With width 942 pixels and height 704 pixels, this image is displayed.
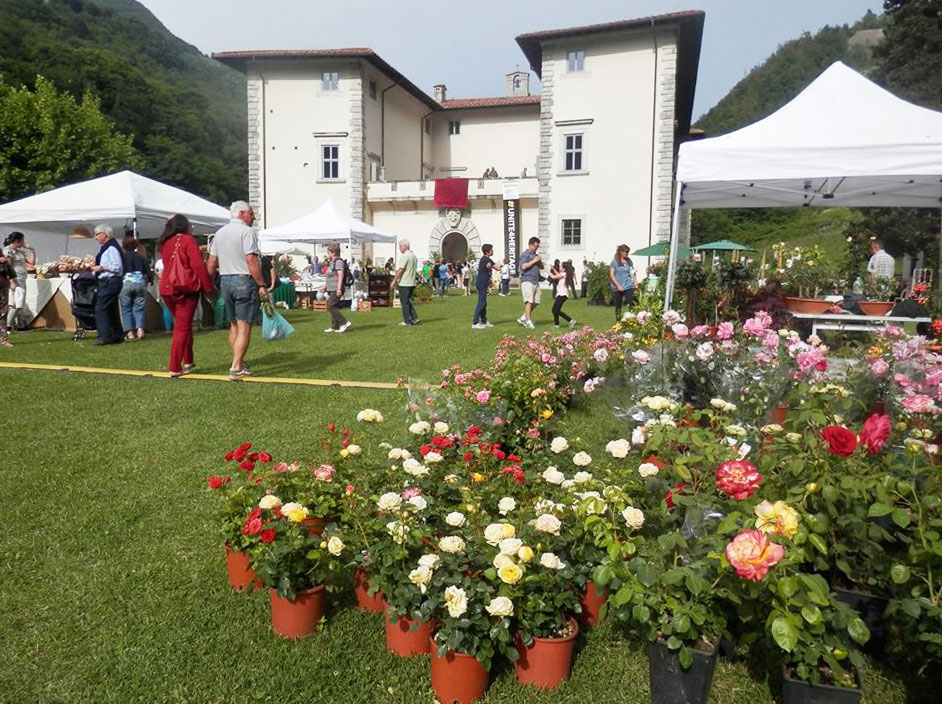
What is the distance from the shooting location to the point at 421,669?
2.24 meters

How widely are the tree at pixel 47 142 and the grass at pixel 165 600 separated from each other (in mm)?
36342

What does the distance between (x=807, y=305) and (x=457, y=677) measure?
7.23 m

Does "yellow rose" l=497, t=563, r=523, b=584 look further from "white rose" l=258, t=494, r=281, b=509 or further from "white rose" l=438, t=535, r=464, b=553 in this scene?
"white rose" l=258, t=494, r=281, b=509

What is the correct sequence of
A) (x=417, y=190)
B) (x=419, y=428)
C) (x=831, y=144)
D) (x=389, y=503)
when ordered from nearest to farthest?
(x=389, y=503)
(x=419, y=428)
(x=831, y=144)
(x=417, y=190)

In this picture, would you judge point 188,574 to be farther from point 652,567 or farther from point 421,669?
point 652,567

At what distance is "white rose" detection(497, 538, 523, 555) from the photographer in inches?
78.7

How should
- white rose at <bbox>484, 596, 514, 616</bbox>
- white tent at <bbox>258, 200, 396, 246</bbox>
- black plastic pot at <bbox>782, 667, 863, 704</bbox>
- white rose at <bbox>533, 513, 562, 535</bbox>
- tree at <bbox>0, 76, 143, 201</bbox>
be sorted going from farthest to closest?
1. tree at <bbox>0, 76, 143, 201</bbox>
2. white tent at <bbox>258, 200, 396, 246</bbox>
3. white rose at <bbox>533, 513, 562, 535</bbox>
4. white rose at <bbox>484, 596, 514, 616</bbox>
5. black plastic pot at <bbox>782, 667, 863, 704</bbox>

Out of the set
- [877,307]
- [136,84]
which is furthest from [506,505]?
[136,84]

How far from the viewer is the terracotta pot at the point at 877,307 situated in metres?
7.93

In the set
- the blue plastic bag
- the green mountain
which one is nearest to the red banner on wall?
the blue plastic bag

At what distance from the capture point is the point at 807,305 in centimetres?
793

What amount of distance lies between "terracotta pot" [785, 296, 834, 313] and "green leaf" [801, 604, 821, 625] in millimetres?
6766

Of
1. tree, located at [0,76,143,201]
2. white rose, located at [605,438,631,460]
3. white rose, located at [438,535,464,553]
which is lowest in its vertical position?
white rose, located at [438,535,464,553]

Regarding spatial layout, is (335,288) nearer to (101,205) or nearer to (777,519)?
(101,205)
